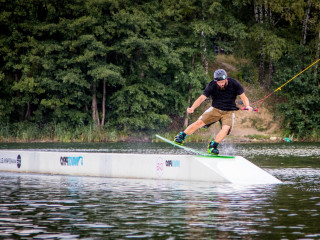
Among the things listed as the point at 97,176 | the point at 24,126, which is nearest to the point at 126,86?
the point at 24,126

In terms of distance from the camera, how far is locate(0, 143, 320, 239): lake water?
10.9 meters

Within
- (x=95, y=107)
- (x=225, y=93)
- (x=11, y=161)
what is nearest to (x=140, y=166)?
(x=225, y=93)

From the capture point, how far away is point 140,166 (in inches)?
804

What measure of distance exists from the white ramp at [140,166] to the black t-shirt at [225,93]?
4.49ft

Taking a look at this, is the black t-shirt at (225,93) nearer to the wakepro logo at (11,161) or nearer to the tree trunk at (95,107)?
the wakepro logo at (11,161)

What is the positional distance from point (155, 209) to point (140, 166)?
274 inches

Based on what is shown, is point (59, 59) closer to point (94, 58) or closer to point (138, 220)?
point (94, 58)

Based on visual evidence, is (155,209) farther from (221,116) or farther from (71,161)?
(71,161)

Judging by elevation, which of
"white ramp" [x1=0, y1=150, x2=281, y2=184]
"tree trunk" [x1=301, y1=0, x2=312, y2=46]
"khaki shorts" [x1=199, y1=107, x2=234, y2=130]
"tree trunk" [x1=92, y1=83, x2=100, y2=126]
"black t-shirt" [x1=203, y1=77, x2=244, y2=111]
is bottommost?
"white ramp" [x1=0, y1=150, x2=281, y2=184]

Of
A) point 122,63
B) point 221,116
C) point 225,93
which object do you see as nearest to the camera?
point 225,93

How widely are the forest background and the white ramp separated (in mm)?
27703

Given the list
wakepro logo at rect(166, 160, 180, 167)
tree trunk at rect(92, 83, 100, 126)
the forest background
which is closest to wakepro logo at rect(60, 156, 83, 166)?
wakepro logo at rect(166, 160, 180, 167)

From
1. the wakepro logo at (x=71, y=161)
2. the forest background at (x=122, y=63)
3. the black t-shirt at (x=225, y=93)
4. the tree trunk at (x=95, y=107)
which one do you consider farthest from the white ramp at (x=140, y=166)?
the tree trunk at (x=95, y=107)

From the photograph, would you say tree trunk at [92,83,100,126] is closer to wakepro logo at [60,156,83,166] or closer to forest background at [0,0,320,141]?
forest background at [0,0,320,141]
